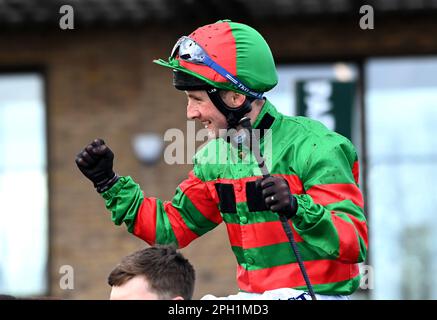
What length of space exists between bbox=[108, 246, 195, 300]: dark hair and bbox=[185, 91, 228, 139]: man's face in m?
0.66

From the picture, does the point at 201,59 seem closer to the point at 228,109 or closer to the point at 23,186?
the point at 228,109

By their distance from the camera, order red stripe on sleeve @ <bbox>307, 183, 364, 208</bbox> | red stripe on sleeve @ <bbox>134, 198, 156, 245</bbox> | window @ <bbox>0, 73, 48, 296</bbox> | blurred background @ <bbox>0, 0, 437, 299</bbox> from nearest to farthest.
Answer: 1. red stripe on sleeve @ <bbox>307, 183, 364, 208</bbox>
2. red stripe on sleeve @ <bbox>134, 198, 156, 245</bbox>
3. blurred background @ <bbox>0, 0, 437, 299</bbox>
4. window @ <bbox>0, 73, 48, 296</bbox>

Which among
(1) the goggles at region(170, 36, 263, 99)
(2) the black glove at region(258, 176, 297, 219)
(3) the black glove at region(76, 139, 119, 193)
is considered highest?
(1) the goggles at region(170, 36, 263, 99)

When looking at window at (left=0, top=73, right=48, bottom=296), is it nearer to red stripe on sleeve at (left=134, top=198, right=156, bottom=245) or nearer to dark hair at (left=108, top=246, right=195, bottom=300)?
red stripe on sleeve at (left=134, top=198, right=156, bottom=245)

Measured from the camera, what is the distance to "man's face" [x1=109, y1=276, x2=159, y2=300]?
158 inches

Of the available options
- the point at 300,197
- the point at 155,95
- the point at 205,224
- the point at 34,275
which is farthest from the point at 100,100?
the point at 300,197

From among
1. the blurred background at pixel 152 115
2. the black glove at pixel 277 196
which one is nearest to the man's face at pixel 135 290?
the black glove at pixel 277 196

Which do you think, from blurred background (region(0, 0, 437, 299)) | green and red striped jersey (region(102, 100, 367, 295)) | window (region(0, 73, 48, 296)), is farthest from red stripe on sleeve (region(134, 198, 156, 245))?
window (region(0, 73, 48, 296))

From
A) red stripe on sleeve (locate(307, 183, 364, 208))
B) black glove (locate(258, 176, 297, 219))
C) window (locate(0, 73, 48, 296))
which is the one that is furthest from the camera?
window (locate(0, 73, 48, 296))

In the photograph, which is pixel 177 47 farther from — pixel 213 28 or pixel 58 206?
pixel 58 206

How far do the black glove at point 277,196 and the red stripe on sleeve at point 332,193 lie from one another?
0.36 meters

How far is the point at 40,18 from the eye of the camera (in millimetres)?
12289

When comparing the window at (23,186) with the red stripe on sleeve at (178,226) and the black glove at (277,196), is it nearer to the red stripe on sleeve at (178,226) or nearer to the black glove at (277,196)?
the red stripe on sleeve at (178,226)

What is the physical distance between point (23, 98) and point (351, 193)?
8723 millimetres
